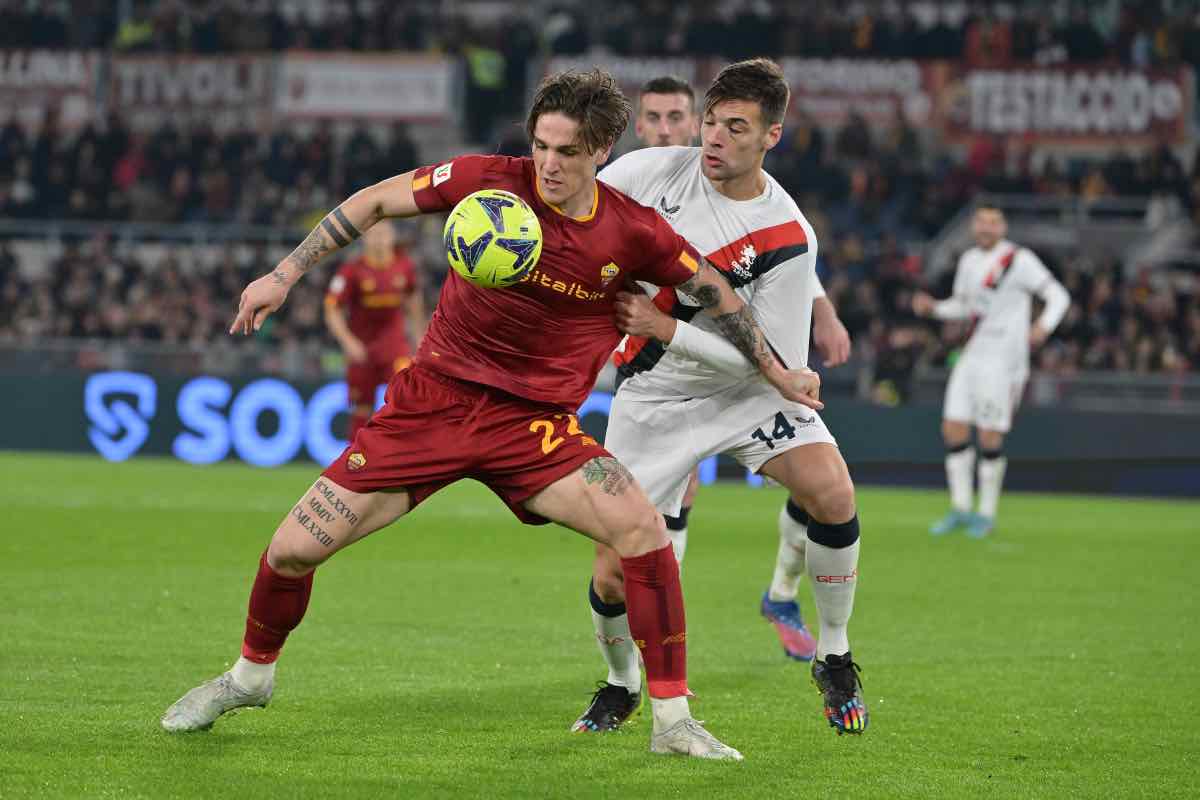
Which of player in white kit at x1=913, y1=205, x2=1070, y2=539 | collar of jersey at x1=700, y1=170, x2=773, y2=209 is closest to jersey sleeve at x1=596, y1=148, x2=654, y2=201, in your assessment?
collar of jersey at x1=700, y1=170, x2=773, y2=209

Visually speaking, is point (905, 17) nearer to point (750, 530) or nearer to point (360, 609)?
point (750, 530)

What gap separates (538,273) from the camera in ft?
16.9

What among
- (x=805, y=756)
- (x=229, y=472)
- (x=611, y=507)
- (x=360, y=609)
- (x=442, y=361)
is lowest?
(x=229, y=472)

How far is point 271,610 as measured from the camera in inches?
208

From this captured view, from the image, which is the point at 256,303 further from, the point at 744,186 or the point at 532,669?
the point at 532,669

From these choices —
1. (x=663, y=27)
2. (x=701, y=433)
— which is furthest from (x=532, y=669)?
(x=663, y=27)

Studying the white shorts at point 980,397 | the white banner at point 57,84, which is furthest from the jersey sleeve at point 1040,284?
the white banner at point 57,84

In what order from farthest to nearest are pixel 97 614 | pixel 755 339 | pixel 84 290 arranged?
1. pixel 84 290
2. pixel 97 614
3. pixel 755 339

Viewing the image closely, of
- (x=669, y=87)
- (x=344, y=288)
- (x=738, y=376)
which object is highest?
(x=669, y=87)

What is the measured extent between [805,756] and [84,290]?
1918 centimetres

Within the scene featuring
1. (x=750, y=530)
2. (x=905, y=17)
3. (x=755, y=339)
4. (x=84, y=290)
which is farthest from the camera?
(x=905, y=17)

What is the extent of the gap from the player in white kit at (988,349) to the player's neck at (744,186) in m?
7.51

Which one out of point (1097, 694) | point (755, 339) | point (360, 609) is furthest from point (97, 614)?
point (1097, 694)

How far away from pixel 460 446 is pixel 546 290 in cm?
54
